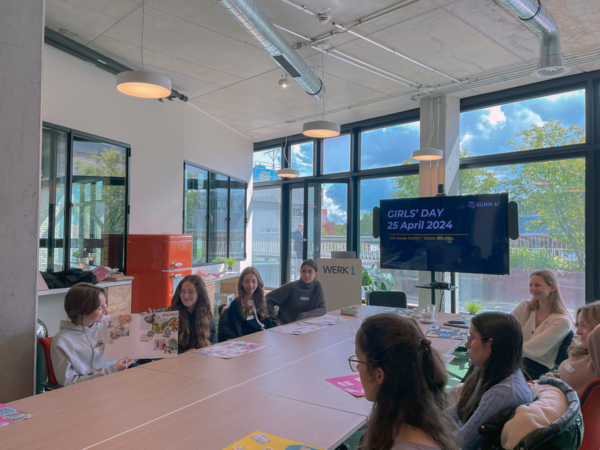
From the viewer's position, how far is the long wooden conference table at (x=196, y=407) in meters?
1.66

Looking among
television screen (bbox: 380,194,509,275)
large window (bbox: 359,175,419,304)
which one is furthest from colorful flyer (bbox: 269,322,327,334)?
large window (bbox: 359,175,419,304)

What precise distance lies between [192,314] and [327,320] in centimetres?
143

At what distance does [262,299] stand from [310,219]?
18.3 ft

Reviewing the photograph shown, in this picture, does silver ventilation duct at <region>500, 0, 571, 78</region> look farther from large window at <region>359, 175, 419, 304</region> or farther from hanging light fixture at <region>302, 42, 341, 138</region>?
large window at <region>359, 175, 419, 304</region>

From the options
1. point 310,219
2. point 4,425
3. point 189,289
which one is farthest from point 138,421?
point 310,219

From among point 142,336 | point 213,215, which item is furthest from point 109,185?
point 142,336

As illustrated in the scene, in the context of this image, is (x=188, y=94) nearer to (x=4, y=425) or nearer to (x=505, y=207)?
(x=505, y=207)

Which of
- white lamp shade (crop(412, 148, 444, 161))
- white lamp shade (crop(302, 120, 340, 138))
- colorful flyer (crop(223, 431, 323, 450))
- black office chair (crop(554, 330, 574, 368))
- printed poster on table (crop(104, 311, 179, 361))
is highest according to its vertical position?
white lamp shade (crop(302, 120, 340, 138))

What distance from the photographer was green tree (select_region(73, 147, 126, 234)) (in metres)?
5.80

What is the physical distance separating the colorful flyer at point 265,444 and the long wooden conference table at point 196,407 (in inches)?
1.4

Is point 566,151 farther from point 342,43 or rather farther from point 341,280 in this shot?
point 341,280

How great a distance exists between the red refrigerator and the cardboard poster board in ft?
7.51

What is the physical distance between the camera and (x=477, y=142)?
726cm

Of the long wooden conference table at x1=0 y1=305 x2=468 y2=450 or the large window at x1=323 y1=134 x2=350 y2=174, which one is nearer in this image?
the long wooden conference table at x1=0 y1=305 x2=468 y2=450
